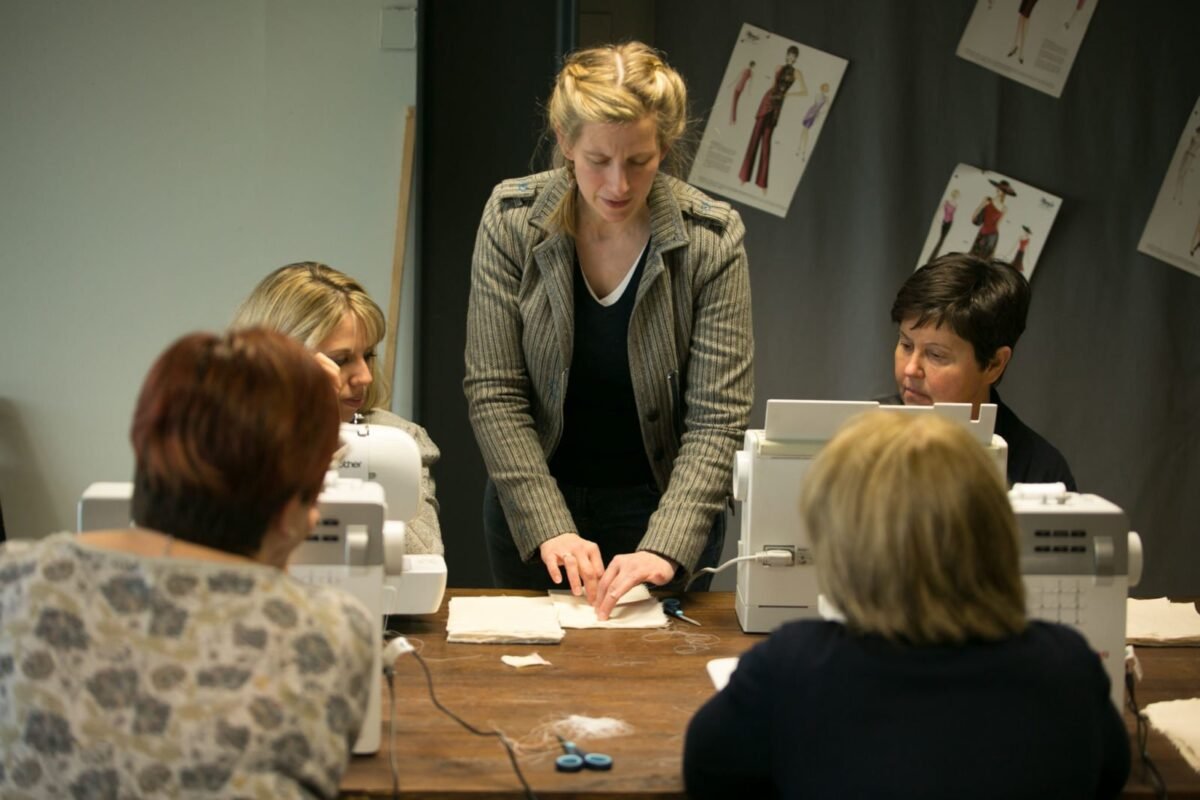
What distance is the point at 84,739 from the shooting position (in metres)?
1.23

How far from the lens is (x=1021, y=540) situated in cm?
171

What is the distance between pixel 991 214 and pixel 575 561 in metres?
1.96

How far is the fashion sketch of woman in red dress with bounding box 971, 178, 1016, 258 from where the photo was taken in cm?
367

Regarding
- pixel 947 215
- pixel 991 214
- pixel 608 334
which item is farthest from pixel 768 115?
pixel 608 334

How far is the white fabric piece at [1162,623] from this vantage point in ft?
7.15

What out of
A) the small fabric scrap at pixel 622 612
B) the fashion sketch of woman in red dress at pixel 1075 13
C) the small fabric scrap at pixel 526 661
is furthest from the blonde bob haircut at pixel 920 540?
the fashion sketch of woman in red dress at pixel 1075 13

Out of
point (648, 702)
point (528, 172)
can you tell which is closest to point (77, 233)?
point (528, 172)

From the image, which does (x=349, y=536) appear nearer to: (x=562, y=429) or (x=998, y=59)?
(x=562, y=429)

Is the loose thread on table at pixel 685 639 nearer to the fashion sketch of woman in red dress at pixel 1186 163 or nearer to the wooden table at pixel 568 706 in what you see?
the wooden table at pixel 568 706

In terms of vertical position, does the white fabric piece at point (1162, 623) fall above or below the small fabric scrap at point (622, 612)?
above

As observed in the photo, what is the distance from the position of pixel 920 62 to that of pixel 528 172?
110cm

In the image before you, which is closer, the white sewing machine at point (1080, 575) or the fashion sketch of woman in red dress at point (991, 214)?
the white sewing machine at point (1080, 575)

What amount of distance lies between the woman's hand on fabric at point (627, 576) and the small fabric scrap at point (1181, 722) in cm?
77

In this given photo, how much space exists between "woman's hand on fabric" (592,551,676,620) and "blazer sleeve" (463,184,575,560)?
200mm
